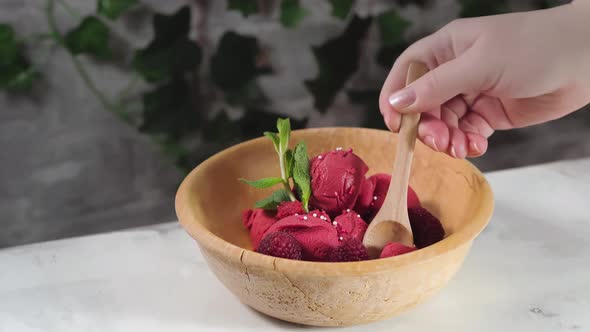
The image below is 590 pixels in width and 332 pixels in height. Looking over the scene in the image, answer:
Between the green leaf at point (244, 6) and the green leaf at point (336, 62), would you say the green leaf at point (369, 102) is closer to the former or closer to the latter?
the green leaf at point (336, 62)

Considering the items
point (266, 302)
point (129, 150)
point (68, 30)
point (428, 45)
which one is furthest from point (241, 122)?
point (266, 302)

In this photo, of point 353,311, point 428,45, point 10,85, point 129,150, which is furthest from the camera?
point 129,150

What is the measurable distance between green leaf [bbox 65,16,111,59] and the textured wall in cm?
2

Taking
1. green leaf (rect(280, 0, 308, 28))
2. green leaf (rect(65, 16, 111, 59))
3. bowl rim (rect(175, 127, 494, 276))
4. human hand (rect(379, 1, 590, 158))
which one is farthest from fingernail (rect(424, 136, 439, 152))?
green leaf (rect(65, 16, 111, 59))

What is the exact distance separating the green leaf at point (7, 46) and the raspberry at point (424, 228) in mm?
827

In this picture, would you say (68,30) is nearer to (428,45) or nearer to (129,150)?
(129,150)

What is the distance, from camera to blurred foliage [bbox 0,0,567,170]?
1.28m

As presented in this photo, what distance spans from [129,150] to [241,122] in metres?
Answer: 0.25

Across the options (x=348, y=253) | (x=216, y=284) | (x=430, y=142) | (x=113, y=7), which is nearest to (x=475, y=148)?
(x=430, y=142)

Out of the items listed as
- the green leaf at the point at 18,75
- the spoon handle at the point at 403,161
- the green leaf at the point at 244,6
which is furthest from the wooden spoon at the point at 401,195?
the green leaf at the point at 18,75

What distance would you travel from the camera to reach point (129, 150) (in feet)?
4.59

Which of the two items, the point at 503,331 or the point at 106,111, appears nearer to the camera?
the point at 503,331

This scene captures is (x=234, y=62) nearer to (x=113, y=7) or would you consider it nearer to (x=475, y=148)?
(x=113, y=7)

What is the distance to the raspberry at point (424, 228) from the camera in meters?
0.83
